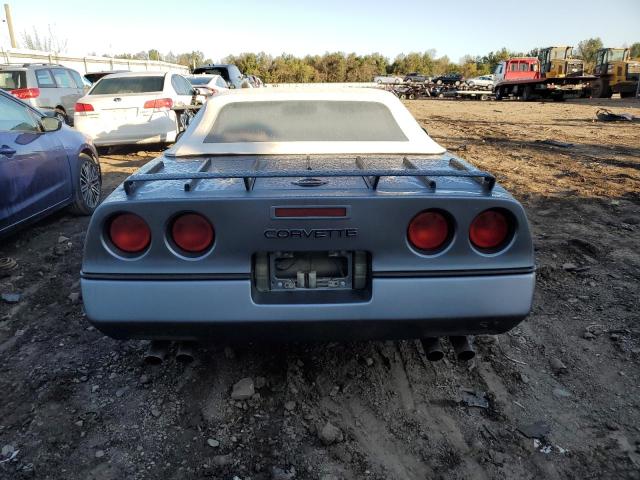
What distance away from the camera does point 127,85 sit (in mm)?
9828

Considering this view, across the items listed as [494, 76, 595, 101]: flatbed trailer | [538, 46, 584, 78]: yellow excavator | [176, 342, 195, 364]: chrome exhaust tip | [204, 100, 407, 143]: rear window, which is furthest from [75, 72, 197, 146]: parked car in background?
[538, 46, 584, 78]: yellow excavator

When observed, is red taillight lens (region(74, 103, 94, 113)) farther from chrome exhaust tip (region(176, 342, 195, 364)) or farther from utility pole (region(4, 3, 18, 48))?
utility pole (region(4, 3, 18, 48))

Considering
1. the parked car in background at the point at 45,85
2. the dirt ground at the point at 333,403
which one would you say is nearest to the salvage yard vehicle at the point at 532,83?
the parked car in background at the point at 45,85

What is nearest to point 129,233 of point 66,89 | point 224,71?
point 66,89

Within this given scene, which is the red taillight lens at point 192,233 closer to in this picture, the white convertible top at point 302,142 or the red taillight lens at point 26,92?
the white convertible top at point 302,142

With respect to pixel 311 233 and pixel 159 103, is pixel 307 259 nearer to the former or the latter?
pixel 311 233

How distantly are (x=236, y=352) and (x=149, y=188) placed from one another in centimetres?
113

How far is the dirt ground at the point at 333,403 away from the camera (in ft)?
6.94

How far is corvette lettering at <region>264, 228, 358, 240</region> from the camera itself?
81.0 inches

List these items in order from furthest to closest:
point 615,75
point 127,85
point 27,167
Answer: point 615,75 → point 127,85 → point 27,167

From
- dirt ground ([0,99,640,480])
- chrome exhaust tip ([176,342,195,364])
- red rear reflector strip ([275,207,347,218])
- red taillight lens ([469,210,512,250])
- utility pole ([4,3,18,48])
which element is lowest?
dirt ground ([0,99,640,480])

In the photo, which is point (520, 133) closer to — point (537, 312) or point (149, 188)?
point (537, 312)

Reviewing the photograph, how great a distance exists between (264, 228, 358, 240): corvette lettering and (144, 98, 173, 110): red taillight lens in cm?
815

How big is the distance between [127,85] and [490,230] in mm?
9376
